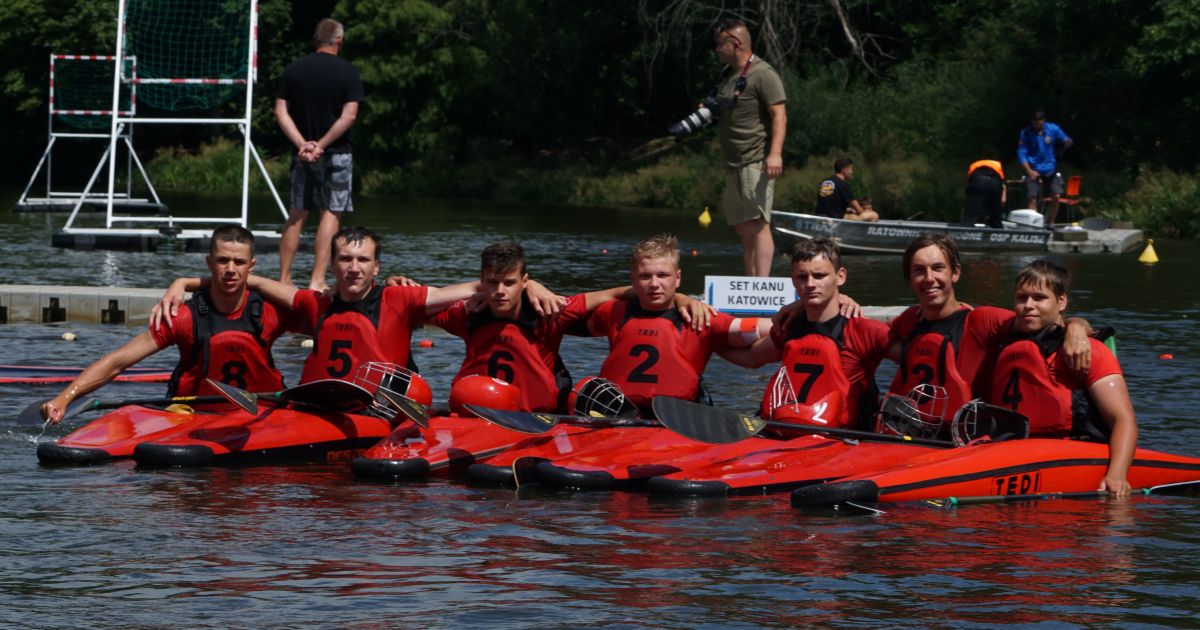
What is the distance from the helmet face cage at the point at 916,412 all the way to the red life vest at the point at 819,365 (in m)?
0.23

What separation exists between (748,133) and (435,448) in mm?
5951

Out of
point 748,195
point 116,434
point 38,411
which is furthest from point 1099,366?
point 748,195

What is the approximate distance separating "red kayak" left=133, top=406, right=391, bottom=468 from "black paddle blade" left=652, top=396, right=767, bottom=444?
1.78 m

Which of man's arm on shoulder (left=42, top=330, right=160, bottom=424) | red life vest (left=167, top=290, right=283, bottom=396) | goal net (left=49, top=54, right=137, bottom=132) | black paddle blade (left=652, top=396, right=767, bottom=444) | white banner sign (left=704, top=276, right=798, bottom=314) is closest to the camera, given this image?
black paddle blade (left=652, top=396, right=767, bottom=444)

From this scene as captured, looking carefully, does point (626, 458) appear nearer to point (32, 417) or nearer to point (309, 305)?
point (309, 305)

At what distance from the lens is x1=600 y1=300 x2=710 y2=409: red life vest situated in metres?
9.50

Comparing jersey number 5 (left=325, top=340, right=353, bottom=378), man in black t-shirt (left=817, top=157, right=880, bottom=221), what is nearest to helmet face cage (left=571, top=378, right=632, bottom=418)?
jersey number 5 (left=325, top=340, right=353, bottom=378)

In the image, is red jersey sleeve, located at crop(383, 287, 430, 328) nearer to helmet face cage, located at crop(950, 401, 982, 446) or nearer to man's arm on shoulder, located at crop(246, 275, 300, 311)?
man's arm on shoulder, located at crop(246, 275, 300, 311)

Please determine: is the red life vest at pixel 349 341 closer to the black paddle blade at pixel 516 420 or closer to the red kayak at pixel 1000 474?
the black paddle blade at pixel 516 420

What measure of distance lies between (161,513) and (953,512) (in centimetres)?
348

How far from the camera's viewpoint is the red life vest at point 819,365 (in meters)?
9.19

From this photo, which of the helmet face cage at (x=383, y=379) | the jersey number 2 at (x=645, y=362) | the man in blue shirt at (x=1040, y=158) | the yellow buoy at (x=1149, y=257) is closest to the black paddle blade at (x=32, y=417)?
the helmet face cage at (x=383, y=379)

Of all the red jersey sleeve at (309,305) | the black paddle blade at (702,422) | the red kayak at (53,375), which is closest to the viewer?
the black paddle blade at (702,422)

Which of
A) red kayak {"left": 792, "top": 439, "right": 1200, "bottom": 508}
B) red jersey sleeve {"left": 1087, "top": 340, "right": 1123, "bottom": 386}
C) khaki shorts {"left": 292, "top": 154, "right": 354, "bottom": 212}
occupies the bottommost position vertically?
red kayak {"left": 792, "top": 439, "right": 1200, "bottom": 508}
